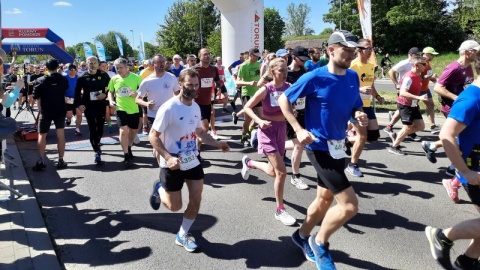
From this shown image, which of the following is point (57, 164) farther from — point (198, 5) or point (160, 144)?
point (198, 5)

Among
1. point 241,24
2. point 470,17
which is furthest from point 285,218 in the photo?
point 470,17

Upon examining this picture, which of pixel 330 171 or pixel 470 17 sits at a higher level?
pixel 470 17

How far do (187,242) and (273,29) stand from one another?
73.6 m

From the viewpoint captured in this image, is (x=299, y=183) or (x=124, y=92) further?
(x=124, y=92)

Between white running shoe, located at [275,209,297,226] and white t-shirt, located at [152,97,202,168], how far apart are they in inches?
A: 49.5

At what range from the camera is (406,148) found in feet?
24.4

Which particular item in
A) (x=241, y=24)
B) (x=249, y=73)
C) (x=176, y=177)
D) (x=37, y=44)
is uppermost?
(x=37, y=44)

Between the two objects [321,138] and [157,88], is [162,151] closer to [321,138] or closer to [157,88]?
[321,138]

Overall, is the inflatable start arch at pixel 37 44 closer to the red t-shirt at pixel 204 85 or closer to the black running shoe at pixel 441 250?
the red t-shirt at pixel 204 85

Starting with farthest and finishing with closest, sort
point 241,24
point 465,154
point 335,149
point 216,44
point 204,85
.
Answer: point 216,44 → point 241,24 → point 204,85 → point 335,149 → point 465,154

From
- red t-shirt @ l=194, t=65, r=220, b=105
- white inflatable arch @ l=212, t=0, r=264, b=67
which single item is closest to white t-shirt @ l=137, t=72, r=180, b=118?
red t-shirt @ l=194, t=65, r=220, b=105

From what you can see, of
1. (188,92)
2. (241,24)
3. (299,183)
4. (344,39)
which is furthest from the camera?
(241,24)

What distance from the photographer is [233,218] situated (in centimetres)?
442

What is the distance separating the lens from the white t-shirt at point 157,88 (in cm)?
627
